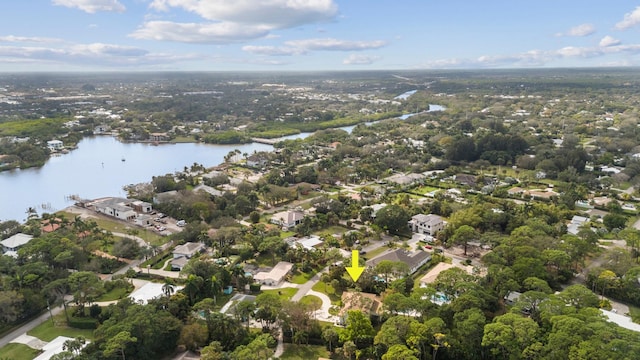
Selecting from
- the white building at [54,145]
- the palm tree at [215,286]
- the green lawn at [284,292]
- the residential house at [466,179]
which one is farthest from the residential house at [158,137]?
the green lawn at [284,292]

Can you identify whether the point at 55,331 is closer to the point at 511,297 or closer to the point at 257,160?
the point at 511,297

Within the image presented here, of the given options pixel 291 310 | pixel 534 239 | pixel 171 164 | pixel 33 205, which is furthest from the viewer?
pixel 171 164

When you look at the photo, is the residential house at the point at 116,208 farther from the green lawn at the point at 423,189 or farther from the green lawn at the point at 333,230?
the green lawn at the point at 423,189

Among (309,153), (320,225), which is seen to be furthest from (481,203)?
(309,153)

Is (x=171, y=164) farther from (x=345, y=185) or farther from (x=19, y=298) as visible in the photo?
(x=19, y=298)

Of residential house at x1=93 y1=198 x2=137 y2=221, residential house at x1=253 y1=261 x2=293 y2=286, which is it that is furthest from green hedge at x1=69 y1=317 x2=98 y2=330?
residential house at x1=93 y1=198 x2=137 y2=221

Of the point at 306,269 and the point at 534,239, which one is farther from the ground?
the point at 534,239

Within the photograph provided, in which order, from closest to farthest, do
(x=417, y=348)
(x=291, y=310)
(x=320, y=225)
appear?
(x=417, y=348) → (x=291, y=310) → (x=320, y=225)
